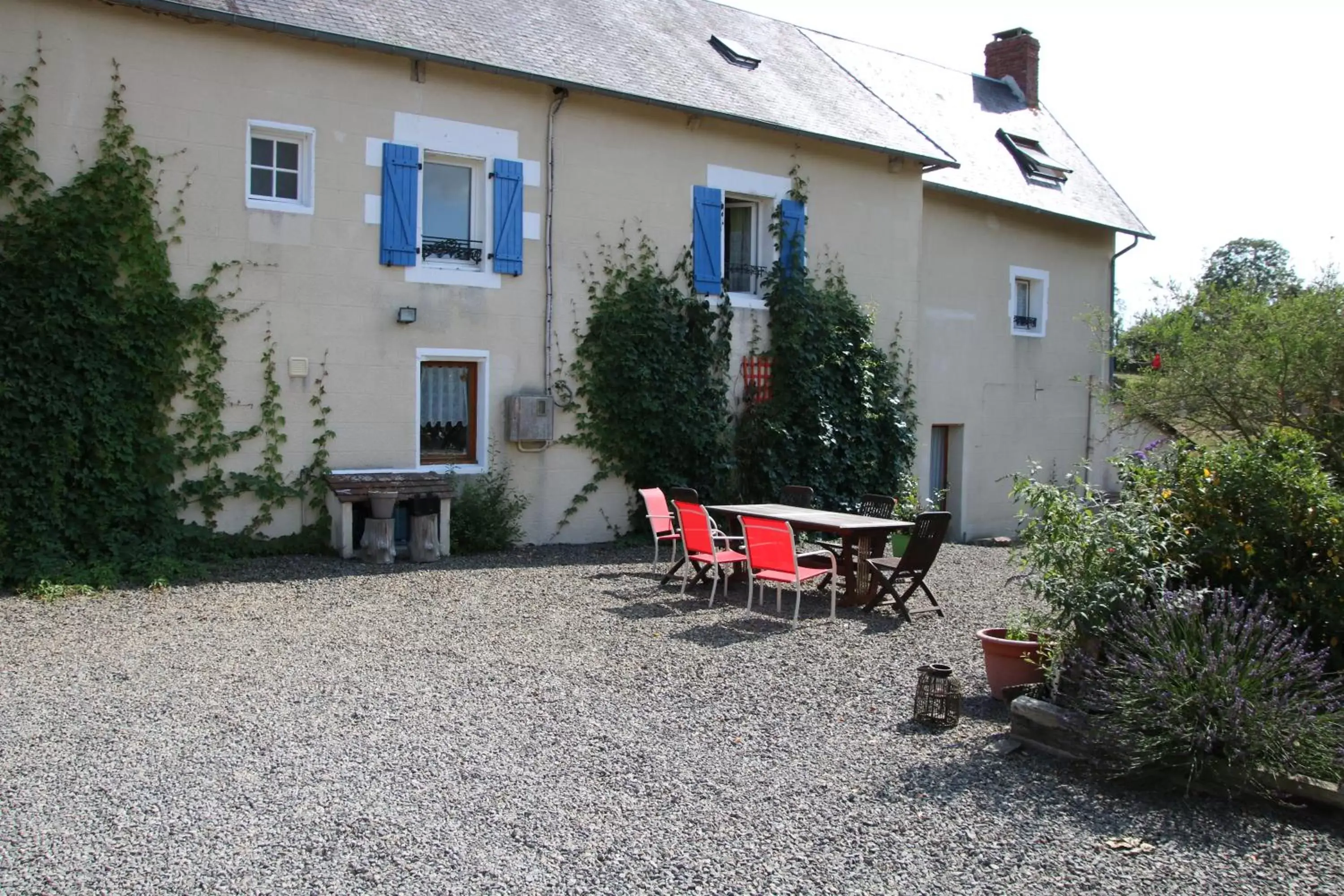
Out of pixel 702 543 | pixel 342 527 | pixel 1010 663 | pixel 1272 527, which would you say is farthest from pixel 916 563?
pixel 342 527

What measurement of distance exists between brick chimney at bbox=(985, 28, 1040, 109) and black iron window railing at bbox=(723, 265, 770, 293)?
9.35 metres

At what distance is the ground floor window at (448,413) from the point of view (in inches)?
445

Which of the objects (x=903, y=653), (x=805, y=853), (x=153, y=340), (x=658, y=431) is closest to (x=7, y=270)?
(x=153, y=340)

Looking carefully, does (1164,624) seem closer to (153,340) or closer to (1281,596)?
(1281,596)

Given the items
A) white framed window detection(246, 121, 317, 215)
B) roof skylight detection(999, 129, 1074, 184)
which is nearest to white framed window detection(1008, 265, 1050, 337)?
roof skylight detection(999, 129, 1074, 184)

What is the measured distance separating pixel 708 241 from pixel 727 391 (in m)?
1.72

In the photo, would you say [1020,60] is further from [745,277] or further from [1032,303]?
[745,277]

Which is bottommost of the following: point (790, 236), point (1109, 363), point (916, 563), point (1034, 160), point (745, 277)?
point (916, 563)

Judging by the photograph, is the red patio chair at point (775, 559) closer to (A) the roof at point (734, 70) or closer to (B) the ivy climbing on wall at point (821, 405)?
(B) the ivy climbing on wall at point (821, 405)

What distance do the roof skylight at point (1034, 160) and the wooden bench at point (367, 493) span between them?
11.3m

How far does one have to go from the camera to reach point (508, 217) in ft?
37.4

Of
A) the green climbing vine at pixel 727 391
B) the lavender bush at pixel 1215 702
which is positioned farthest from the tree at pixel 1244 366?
the lavender bush at pixel 1215 702

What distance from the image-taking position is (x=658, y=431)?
39.9 feet

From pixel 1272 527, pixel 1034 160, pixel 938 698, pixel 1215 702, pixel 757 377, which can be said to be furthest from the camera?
pixel 1034 160
